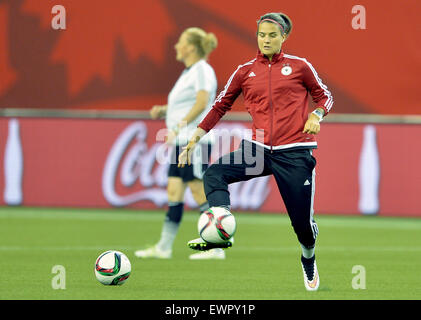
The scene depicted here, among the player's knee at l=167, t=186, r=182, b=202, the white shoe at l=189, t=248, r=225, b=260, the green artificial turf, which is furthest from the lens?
the player's knee at l=167, t=186, r=182, b=202

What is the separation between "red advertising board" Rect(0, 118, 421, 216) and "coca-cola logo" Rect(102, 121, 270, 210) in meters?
0.02

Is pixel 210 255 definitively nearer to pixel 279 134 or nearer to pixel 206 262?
pixel 206 262

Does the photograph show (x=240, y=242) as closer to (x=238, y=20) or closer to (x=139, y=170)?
(x=139, y=170)

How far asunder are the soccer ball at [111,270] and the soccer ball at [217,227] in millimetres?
1145

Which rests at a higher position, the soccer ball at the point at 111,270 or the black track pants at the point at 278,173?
the black track pants at the point at 278,173

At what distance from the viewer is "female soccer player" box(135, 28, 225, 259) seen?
406 inches

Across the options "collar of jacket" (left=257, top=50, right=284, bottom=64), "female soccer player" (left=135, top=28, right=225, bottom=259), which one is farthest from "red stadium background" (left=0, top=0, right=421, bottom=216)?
"collar of jacket" (left=257, top=50, right=284, bottom=64)

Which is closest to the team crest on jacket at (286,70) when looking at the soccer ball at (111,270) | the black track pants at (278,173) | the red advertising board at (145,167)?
the black track pants at (278,173)

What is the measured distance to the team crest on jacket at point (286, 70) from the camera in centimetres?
765

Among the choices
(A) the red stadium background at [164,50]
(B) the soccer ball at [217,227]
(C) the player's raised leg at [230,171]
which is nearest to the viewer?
(B) the soccer ball at [217,227]

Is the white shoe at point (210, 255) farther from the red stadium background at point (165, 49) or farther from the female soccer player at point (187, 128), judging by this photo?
the red stadium background at point (165, 49)

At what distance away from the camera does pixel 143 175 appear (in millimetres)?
16000

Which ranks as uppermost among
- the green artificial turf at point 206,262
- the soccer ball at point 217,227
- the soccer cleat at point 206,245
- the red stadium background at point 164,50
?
the red stadium background at point 164,50

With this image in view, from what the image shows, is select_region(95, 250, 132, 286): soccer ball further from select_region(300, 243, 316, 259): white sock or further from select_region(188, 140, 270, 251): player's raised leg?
select_region(300, 243, 316, 259): white sock
